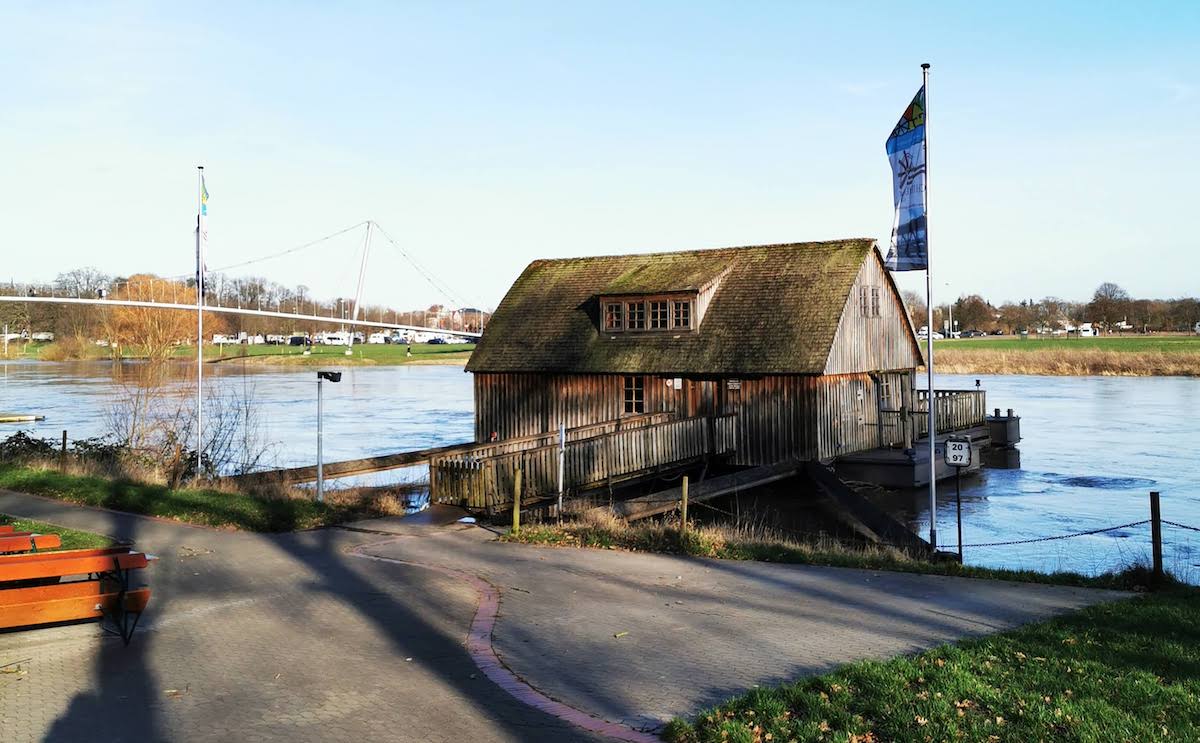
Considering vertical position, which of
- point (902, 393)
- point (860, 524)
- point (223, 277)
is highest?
point (223, 277)

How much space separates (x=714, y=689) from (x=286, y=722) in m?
3.42

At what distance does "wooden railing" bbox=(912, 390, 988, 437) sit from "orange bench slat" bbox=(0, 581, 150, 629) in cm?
2648

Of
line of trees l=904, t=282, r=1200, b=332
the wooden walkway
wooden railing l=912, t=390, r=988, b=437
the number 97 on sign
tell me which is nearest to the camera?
the number 97 on sign

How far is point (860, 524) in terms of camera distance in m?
21.8

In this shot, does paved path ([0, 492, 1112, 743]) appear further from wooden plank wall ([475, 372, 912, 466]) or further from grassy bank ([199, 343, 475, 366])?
grassy bank ([199, 343, 475, 366])

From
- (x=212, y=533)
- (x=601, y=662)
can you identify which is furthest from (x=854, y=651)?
(x=212, y=533)

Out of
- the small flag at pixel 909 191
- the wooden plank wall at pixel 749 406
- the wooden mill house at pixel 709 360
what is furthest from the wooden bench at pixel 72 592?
the wooden plank wall at pixel 749 406

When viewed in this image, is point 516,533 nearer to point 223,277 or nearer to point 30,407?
point 30,407

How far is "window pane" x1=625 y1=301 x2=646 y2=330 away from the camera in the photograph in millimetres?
30109

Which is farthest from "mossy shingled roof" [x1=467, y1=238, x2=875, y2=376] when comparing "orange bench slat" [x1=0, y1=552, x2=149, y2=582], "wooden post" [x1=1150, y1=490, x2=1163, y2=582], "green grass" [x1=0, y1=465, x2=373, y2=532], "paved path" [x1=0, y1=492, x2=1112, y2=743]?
"orange bench slat" [x1=0, y1=552, x2=149, y2=582]

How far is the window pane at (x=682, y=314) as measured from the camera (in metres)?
29.5

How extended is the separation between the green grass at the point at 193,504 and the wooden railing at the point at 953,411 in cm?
2071

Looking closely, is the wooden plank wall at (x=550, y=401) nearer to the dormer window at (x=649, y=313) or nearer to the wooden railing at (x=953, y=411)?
the dormer window at (x=649, y=313)

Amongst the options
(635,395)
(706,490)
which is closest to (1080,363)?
(635,395)
